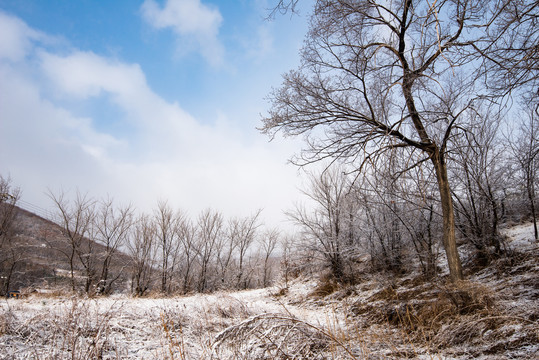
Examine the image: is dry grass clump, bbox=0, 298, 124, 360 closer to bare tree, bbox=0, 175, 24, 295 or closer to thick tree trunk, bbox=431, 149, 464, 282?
thick tree trunk, bbox=431, 149, 464, 282

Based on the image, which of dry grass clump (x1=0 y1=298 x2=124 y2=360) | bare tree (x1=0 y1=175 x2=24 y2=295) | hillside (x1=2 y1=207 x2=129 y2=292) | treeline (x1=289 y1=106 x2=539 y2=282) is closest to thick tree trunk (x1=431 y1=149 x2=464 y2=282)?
treeline (x1=289 y1=106 x2=539 y2=282)

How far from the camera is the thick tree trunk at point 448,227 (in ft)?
15.7

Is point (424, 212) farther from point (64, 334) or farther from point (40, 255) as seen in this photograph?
point (40, 255)

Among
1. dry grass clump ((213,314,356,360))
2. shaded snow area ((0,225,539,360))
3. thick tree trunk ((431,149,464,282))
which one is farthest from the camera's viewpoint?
thick tree trunk ((431,149,464,282))

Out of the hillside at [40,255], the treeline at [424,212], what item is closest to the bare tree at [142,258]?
the hillside at [40,255]

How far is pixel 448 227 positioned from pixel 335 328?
3132mm

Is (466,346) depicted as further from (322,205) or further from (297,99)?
(322,205)

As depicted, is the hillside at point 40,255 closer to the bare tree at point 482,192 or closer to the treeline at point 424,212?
the treeline at point 424,212

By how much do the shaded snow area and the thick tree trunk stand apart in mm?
273

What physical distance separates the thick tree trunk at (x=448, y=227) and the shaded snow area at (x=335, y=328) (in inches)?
10.7

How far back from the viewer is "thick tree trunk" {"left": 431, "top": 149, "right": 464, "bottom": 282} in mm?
4785

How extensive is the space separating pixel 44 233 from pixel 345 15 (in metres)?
25.7

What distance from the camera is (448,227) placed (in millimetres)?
4871

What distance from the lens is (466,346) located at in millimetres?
3438
